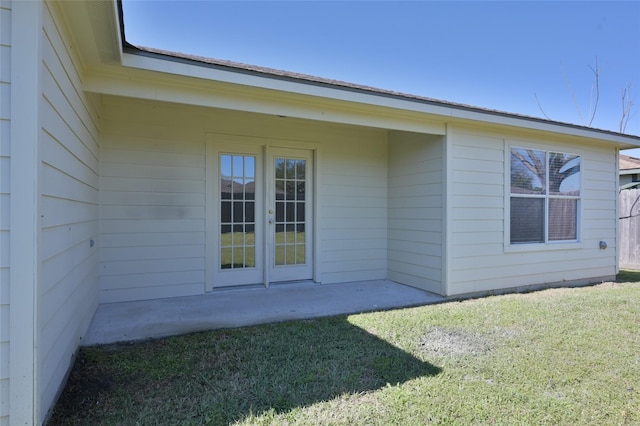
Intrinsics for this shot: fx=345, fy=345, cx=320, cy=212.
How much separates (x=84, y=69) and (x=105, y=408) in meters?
2.73

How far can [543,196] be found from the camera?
5535mm

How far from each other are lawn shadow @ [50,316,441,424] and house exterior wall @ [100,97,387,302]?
1.51 m

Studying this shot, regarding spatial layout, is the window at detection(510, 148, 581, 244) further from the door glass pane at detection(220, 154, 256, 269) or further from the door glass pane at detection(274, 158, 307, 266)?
the door glass pane at detection(220, 154, 256, 269)

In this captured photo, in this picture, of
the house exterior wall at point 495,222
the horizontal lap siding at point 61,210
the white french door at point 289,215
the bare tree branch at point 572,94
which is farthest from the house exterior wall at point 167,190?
the bare tree branch at point 572,94

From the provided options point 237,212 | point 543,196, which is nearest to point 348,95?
point 237,212

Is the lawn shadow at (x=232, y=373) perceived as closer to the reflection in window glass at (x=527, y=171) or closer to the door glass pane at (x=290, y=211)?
the door glass pane at (x=290, y=211)

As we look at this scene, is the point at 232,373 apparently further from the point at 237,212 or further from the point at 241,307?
the point at 237,212

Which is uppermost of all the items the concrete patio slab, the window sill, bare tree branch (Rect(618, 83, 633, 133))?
bare tree branch (Rect(618, 83, 633, 133))

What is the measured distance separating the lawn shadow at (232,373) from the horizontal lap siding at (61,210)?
0.99 feet

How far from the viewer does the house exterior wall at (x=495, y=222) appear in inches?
191

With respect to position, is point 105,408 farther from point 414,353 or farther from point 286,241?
point 286,241

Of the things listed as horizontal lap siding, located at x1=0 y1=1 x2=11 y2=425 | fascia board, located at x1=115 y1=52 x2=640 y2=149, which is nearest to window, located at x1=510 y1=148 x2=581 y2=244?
fascia board, located at x1=115 y1=52 x2=640 y2=149

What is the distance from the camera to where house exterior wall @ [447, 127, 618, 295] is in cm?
484

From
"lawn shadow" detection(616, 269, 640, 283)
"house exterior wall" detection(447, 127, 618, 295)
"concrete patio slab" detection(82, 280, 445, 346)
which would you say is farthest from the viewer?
"lawn shadow" detection(616, 269, 640, 283)
